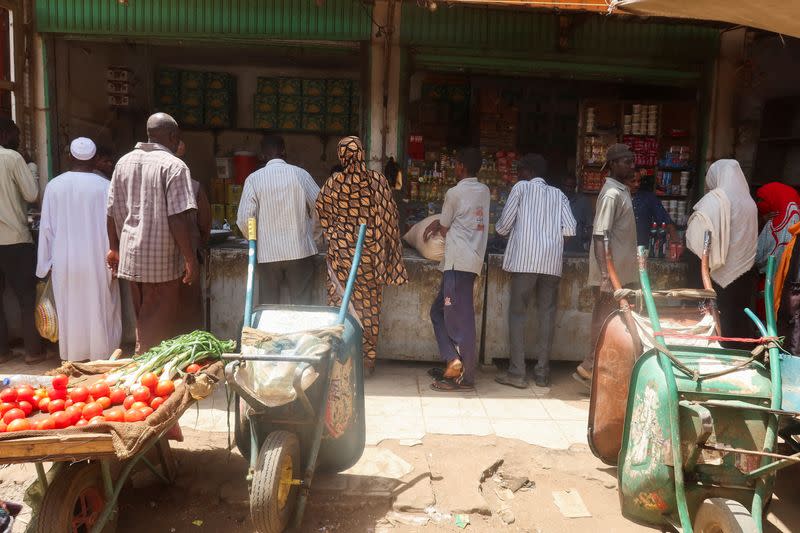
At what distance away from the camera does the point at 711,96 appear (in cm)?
635

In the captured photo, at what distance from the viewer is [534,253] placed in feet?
17.1

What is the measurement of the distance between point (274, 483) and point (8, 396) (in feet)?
3.94

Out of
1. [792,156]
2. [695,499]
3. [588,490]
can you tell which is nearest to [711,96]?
[792,156]

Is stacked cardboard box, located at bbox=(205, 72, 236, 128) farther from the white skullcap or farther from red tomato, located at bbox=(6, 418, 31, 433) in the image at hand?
red tomato, located at bbox=(6, 418, 31, 433)

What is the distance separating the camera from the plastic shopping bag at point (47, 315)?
5.24 meters

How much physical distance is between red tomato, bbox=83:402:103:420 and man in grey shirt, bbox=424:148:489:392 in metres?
3.01

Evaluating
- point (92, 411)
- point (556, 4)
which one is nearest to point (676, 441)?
point (92, 411)

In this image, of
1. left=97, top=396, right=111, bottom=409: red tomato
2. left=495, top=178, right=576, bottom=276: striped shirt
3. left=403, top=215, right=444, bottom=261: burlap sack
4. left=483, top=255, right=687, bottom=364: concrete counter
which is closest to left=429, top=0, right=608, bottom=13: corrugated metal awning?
left=495, top=178, right=576, bottom=276: striped shirt

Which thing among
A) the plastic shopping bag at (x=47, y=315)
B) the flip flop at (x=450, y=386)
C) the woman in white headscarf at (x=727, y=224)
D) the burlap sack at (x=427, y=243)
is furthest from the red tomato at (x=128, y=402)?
the woman in white headscarf at (x=727, y=224)

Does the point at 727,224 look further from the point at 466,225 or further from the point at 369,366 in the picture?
the point at 369,366

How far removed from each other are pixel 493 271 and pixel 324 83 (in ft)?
14.1

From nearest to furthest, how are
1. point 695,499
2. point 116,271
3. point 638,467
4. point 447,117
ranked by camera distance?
point 695,499 → point 638,467 → point 116,271 → point 447,117

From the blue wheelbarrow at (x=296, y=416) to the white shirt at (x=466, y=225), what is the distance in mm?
1726

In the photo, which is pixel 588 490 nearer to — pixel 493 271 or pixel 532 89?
pixel 493 271
